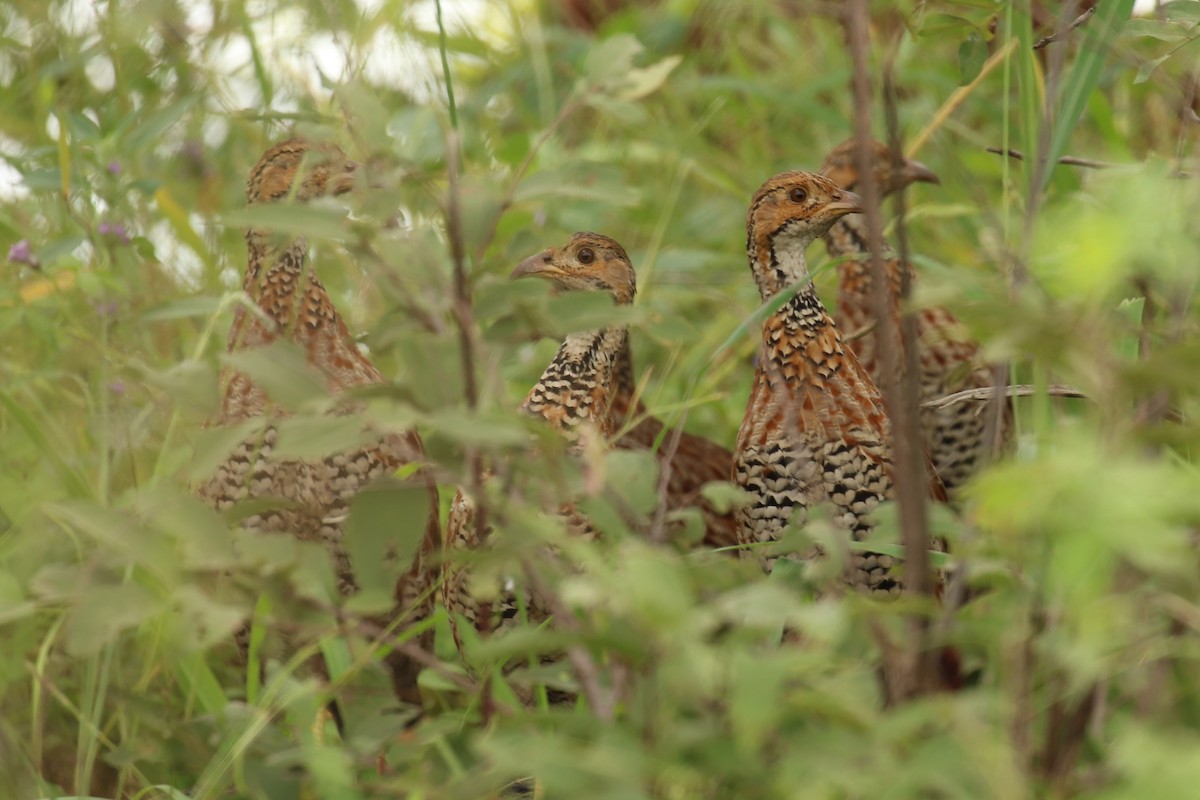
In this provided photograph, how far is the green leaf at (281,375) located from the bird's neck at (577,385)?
4.71 ft

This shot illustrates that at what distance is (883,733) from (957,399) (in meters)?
1.16

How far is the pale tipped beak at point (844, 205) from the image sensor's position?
10.9ft

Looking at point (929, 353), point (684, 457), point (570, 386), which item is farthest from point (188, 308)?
point (929, 353)

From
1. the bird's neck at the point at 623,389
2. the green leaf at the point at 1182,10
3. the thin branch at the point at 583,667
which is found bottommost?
the bird's neck at the point at 623,389

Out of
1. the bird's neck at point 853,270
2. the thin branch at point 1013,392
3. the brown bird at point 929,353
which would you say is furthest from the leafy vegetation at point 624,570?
the bird's neck at point 853,270

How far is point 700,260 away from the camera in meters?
4.19

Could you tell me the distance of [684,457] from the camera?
12.0 ft

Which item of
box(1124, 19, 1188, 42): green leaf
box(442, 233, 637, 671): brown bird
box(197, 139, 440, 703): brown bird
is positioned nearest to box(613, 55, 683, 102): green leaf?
box(442, 233, 637, 671): brown bird

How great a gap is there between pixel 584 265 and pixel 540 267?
10 centimetres

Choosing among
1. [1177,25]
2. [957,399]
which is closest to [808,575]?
[957,399]

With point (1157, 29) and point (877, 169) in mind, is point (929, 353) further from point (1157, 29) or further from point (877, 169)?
point (1157, 29)

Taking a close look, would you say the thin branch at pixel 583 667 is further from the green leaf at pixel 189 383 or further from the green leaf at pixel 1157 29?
the green leaf at pixel 1157 29

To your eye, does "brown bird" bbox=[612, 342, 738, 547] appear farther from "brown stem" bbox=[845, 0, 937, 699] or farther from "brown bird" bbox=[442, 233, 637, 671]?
"brown stem" bbox=[845, 0, 937, 699]

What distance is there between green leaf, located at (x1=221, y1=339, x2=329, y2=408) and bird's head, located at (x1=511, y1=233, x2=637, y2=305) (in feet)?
5.73
